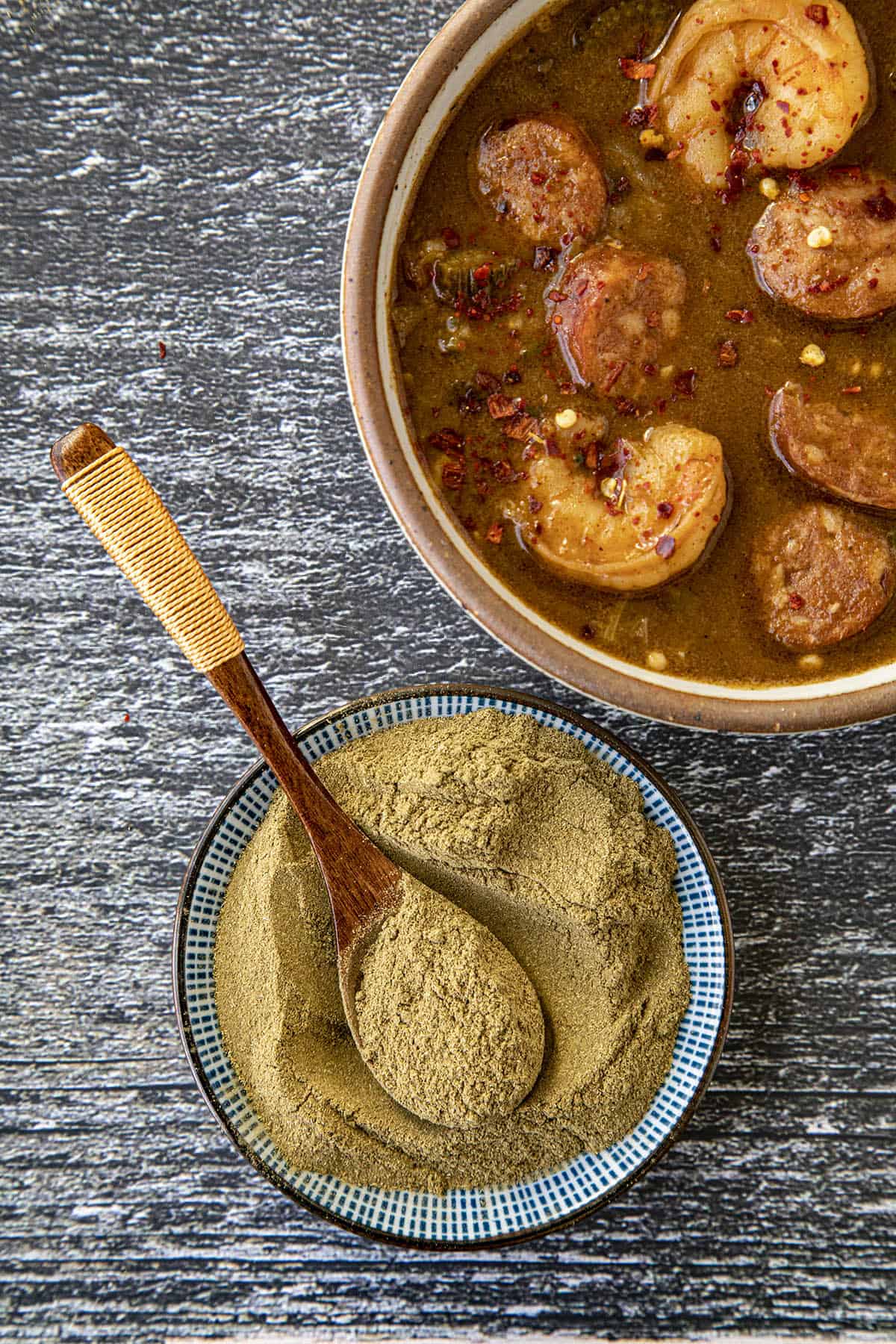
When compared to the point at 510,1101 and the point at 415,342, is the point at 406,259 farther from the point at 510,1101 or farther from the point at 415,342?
the point at 510,1101

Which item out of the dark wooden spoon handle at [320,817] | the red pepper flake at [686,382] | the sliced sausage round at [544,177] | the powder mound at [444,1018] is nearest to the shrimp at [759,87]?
the sliced sausage round at [544,177]

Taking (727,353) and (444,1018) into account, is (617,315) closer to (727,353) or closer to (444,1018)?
(727,353)

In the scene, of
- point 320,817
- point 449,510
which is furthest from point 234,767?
point 449,510

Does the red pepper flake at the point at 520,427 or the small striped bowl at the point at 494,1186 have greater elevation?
the red pepper flake at the point at 520,427

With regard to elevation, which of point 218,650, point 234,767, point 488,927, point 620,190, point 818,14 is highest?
point 818,14

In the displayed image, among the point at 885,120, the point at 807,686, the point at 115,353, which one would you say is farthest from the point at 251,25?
the point at 807,686

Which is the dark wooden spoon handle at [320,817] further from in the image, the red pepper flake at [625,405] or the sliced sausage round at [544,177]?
the sliced sausage round at [544,177]
